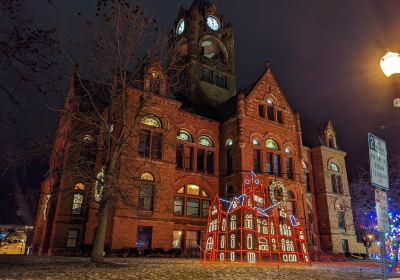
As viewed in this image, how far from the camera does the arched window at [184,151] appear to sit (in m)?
31.0

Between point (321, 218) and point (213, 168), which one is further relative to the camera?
point (321, 218)

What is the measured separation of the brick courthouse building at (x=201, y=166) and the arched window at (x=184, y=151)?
0.10m

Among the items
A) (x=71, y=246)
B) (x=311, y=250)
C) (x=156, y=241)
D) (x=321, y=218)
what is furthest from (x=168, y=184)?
(x=321, y=218)

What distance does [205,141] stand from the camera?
33.3 m

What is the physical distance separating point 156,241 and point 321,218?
73.2 ft

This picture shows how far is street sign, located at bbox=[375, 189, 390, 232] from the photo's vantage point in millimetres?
6910

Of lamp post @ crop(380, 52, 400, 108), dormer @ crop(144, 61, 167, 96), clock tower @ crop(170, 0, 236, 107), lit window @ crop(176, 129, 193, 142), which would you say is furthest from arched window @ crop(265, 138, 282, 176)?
lamp post @ crop(380, 52, 400, 108)

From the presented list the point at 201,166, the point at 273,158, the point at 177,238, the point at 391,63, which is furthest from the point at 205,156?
the point at 391,63

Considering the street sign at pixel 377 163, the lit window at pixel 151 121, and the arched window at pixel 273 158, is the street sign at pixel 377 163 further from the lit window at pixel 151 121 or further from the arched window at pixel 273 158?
the arched window at pixel 273 158

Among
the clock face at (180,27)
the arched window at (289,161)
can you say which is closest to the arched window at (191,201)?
the arched window at (289,161)

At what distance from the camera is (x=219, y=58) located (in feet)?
159

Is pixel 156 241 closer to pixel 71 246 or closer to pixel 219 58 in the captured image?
pixel 71 246

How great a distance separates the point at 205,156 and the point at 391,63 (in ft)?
85.2

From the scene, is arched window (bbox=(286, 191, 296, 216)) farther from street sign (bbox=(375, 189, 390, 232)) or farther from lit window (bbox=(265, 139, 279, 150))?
street sign (bbox=(375, 189, 390, 232))
